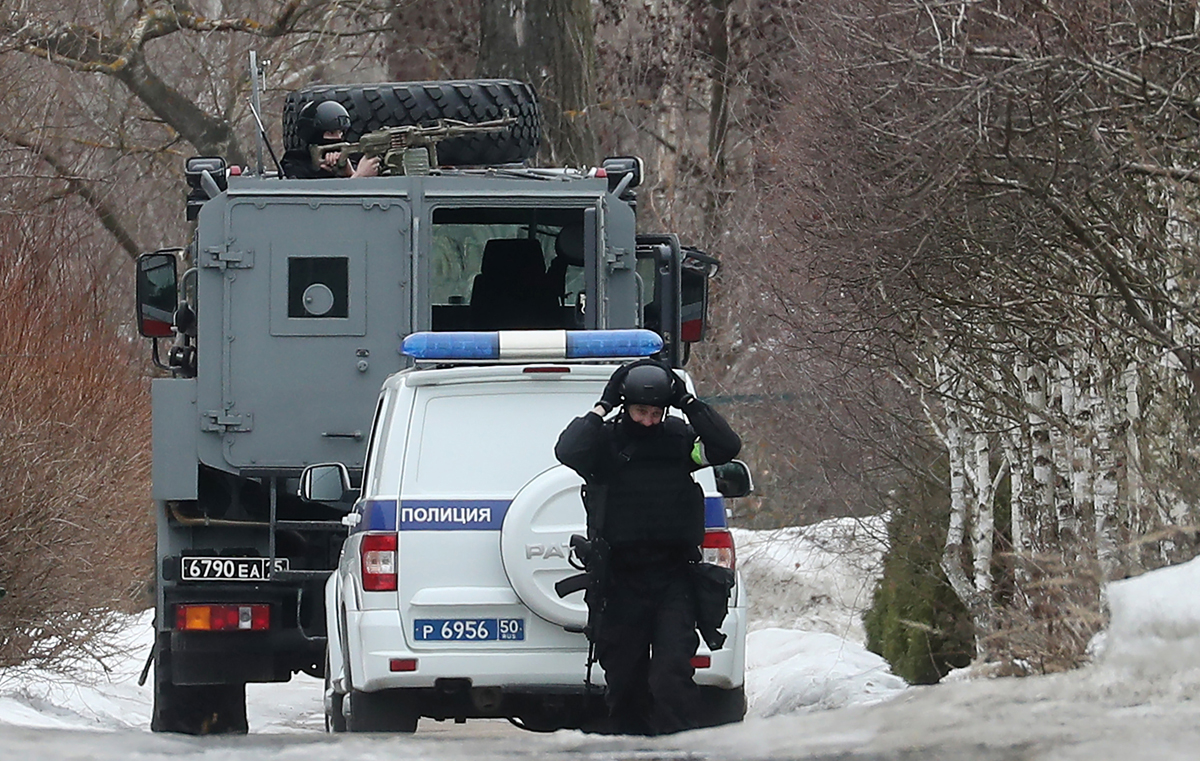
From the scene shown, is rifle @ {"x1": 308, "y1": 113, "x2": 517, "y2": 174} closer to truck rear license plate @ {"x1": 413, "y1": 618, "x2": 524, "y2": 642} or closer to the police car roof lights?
the police car roof lights

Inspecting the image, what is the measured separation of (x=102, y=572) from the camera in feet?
49.0

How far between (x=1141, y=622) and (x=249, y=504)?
5.41 metres

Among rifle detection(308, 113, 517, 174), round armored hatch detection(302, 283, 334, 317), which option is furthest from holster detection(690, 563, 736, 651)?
rifle detection(308, 113, 517, 174)

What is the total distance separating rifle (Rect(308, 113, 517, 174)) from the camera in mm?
11297

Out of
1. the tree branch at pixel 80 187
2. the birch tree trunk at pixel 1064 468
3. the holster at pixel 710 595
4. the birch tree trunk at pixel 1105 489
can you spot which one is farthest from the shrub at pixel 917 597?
the tree branch at pixel 80 187

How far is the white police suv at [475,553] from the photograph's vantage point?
7.79 m

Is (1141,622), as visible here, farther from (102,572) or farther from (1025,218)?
(102,572)

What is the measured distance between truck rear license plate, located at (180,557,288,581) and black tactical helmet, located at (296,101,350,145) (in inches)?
112

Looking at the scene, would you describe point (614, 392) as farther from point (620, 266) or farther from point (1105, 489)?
point (1105, 489)

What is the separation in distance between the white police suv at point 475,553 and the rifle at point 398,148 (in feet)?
10.8

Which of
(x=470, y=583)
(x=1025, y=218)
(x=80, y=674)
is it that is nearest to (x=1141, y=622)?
(x=470, y=583)

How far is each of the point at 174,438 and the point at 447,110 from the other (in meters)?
3.14

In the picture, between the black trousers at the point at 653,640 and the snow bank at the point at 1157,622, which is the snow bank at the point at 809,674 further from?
the snow bank at the point at 1157,622

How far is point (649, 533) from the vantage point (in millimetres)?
7680
